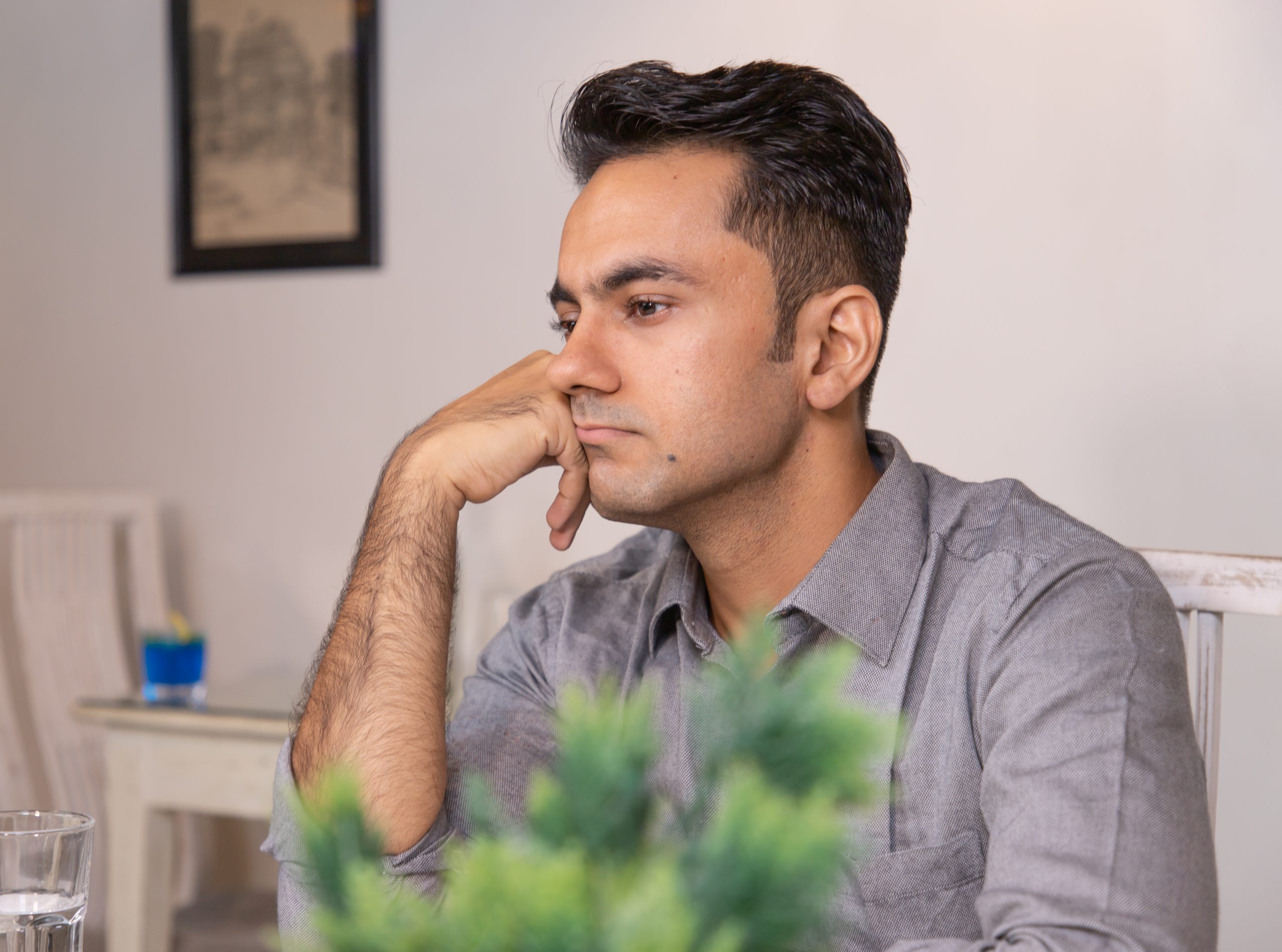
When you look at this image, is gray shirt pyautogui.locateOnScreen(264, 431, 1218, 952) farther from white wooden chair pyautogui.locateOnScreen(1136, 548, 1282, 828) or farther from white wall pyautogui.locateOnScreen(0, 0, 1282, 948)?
white wall pyautogui.locateOnScreen(0, 0, 1282, 948)

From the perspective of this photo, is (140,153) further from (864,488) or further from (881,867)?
(881,867)

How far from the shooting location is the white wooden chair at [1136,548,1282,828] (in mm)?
1033

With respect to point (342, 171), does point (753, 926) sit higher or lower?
lower

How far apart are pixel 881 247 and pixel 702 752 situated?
0.96 metres

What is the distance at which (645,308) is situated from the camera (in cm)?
107

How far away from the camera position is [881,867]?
90 centimetres

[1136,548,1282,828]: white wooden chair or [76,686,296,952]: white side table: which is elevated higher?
[1136,548,1282,828]: white wooden chair

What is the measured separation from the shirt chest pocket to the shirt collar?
0.14 meters

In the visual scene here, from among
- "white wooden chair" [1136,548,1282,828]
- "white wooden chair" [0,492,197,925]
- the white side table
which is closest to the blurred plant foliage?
"white wooden chair" [1136,548,1282,828]

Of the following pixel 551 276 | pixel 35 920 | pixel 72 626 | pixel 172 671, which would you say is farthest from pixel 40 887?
pixel 72 626

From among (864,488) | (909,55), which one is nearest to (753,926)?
(864,488)

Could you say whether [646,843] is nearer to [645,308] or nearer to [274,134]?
[645,308]

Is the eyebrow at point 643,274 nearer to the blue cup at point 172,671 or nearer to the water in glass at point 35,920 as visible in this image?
the water in glass at point 35,920

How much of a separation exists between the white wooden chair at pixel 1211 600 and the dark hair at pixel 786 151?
0.32 m
